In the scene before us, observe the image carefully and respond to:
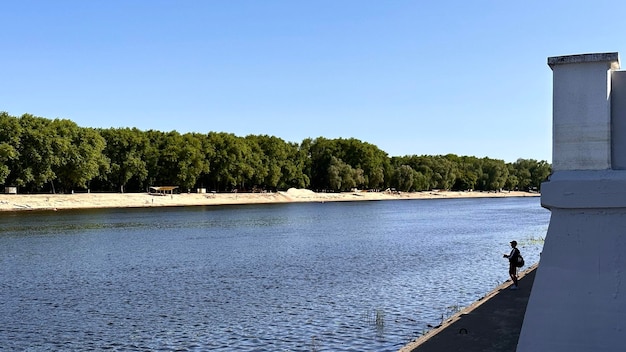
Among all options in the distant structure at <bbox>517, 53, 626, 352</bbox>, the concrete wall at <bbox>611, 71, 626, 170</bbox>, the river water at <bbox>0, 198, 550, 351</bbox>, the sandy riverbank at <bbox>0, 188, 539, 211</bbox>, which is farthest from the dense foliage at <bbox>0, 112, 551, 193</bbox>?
the concrete wall at <bbox>611, 71, 626, 170</bbox>

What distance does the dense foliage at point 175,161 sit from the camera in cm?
9725

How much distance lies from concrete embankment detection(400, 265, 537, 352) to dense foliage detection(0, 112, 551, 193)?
8925cm

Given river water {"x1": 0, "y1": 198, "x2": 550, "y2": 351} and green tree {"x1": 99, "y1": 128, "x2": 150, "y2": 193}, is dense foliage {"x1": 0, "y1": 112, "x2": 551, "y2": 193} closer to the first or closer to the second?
green tree {"x1": 99, "y1": 128, "x2": 150, "y2": 193}

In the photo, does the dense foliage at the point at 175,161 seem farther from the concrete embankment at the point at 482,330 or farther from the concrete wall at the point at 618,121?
the concrete wall at the point at 618,121

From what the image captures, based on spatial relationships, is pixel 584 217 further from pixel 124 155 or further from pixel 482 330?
pixel 124 155

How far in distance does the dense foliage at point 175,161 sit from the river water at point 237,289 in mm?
53187

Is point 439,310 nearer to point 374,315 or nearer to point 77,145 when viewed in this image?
point 374,315

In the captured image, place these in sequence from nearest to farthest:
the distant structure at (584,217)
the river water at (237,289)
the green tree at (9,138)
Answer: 1. the distant structure at (584,217)
2. the river water at (237,289)
3. the green tree at (9,138)

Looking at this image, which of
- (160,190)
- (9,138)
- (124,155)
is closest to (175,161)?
(160,190)

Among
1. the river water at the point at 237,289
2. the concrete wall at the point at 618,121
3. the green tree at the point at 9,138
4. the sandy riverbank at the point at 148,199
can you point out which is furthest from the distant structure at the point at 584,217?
the green tree at the point at 9,138

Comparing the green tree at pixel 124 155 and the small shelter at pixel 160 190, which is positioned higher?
the green tree at pixel 124 155

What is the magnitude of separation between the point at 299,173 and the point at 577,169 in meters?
146

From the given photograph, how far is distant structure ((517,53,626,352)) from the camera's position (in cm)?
669

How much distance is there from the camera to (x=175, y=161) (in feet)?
400
